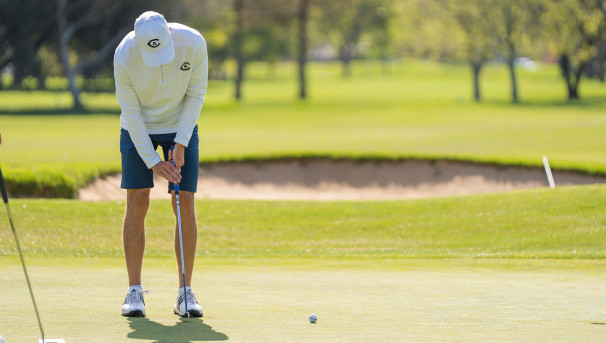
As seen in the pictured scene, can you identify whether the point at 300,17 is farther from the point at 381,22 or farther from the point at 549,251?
the point at 381,22

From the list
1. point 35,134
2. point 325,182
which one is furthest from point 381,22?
point 325,182

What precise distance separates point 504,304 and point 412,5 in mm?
47527

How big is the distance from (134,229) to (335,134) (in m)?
20.4

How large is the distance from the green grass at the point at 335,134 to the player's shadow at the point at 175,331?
873cm

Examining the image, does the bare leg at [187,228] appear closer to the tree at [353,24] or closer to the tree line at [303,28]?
the tree line at [303,28]

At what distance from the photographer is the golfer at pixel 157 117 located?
5523mm

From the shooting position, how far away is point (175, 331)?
506 centimetres

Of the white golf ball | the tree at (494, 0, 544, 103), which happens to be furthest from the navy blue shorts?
the tree at (494, 0, 544, 103)

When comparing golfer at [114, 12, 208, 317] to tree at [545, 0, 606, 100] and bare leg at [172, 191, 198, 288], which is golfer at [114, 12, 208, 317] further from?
tree at [545, 0, 606, 100]

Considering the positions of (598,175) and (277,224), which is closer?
(277,224)

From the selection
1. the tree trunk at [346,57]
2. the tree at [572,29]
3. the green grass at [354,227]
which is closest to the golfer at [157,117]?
the green grass at [354,227]

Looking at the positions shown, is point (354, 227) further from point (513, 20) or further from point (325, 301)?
point (513, 20)

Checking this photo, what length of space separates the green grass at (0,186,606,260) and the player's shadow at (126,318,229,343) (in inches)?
141

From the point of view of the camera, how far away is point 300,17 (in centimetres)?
4812
